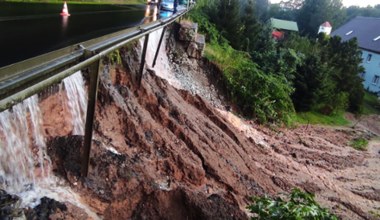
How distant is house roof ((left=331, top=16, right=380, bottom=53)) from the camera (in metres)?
39.1

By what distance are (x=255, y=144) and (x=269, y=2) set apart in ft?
240

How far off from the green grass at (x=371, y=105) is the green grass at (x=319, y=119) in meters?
5.06

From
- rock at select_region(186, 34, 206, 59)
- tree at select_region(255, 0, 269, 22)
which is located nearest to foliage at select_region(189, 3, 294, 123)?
rock at select_region(186, 34, 206, 59)

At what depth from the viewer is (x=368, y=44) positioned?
39531 millimetres

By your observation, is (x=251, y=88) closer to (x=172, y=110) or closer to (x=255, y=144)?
(x=255, y=144)

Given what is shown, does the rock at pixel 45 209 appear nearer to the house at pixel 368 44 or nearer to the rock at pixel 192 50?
the rock at pixel 192 50

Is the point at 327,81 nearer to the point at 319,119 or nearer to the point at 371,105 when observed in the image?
the point at 319,119

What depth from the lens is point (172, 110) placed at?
9.05 metres

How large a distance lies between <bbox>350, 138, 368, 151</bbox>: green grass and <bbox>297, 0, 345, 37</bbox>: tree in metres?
37.9

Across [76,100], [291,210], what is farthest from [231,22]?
[291,210]

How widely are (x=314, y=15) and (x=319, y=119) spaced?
132 feet

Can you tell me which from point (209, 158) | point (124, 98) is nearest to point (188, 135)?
point (209, 158)

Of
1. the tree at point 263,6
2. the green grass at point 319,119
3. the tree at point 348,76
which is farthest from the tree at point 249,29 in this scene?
the tree at point 263,6

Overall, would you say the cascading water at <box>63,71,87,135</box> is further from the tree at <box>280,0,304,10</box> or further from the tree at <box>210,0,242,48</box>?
the tree at <box>280,0,304,10</box>
